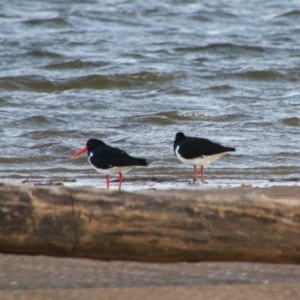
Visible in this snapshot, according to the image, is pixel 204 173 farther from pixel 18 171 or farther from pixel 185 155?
pixel 18 171

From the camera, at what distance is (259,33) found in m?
19.4

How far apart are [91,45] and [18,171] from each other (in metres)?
9.78

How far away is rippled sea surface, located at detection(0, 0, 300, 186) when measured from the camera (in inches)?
338

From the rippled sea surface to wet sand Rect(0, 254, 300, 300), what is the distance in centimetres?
333

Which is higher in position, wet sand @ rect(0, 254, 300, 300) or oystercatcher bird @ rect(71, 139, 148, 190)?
wet sand @ rect(0, 254, 300, 300)

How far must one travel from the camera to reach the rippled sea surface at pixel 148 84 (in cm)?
858

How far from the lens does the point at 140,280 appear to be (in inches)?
151

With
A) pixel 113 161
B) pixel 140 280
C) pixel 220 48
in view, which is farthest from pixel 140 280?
pixel 220 48

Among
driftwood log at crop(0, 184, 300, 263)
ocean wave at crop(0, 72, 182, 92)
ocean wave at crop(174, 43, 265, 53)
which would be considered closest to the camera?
driftwood log at crop(0, 184, 300, 263)

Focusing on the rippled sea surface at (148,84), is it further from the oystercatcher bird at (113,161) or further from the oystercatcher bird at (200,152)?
the oystercatcher bird at (113,161)

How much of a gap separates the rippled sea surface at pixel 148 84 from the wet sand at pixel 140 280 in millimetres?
3333

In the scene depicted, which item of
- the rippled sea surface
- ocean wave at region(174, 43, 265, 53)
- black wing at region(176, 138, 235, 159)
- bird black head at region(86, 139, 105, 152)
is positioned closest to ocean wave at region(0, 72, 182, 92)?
the rippled sea surface

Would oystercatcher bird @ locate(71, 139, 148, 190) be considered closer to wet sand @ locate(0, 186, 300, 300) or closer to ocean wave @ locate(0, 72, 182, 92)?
wet sand @ locate(0, 186, 300, 300)

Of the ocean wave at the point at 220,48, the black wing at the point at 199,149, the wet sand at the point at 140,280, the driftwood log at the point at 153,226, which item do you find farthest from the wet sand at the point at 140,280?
the ocean wave at the point at 220,48
